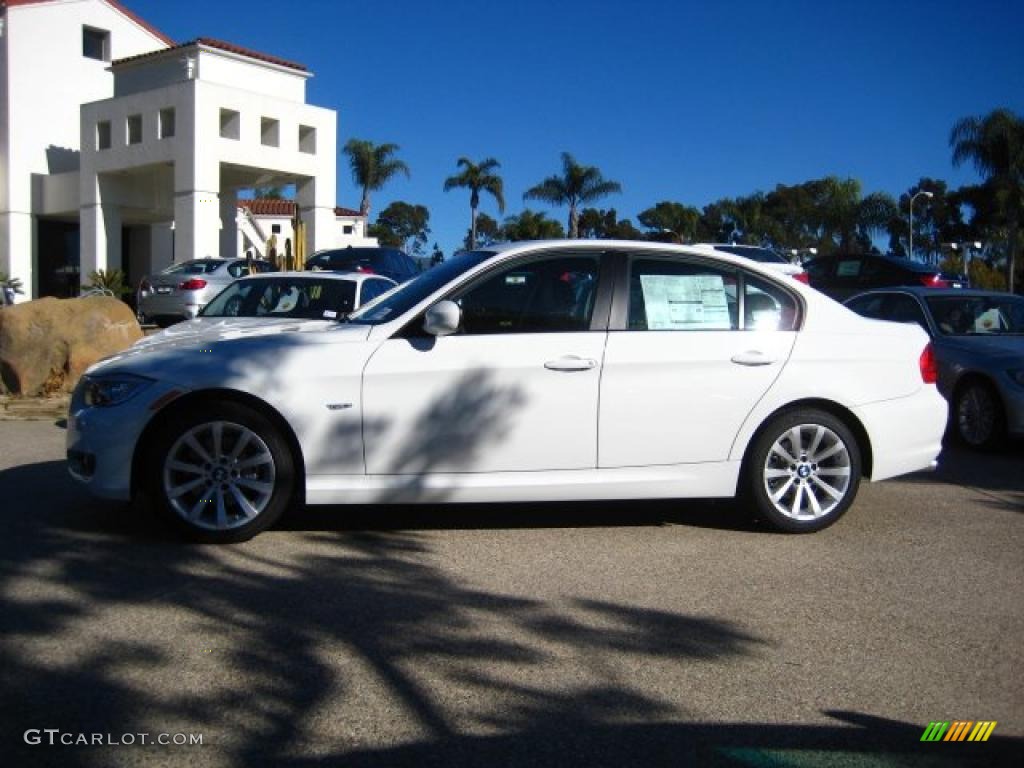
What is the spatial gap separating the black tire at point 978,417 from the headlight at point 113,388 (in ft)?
23.2

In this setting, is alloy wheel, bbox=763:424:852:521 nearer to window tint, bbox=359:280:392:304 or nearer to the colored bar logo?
the colored bar logo

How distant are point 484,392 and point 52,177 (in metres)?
30.3

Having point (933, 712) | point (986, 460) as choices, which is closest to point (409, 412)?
point (933, 712)

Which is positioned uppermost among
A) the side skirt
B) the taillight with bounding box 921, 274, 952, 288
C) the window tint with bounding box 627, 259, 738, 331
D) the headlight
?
the taillight with bounding box 921, 274, 952, 288

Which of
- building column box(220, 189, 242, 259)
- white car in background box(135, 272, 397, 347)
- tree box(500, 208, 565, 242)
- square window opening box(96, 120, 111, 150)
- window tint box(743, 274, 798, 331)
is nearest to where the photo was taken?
window tint box(743, 274, 798, 331)

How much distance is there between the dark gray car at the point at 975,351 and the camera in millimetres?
8758

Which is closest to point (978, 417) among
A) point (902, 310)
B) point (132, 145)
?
point (902, 310)

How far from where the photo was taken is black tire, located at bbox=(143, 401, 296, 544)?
5238 millimetres

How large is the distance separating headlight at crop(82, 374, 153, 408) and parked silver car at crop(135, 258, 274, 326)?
43.7 feet

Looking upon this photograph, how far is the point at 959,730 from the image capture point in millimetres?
3393

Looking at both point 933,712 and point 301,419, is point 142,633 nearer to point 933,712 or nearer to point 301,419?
point 301,419

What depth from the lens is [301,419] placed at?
17.3 feet

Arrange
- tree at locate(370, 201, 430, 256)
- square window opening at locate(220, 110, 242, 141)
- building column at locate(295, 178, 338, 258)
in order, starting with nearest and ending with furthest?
1. square window opening at locate(220, 110, 242, 141)
2. building column at locate(295, 178, 338, 258)
3. tree at locate(370, 201, 430, 256)

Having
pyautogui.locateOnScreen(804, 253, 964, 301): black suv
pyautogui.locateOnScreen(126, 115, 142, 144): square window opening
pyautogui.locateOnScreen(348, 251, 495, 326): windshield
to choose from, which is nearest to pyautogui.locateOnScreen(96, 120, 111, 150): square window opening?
pyautogui.locateOnScreen(126, 115, 142, 144): square window opening
